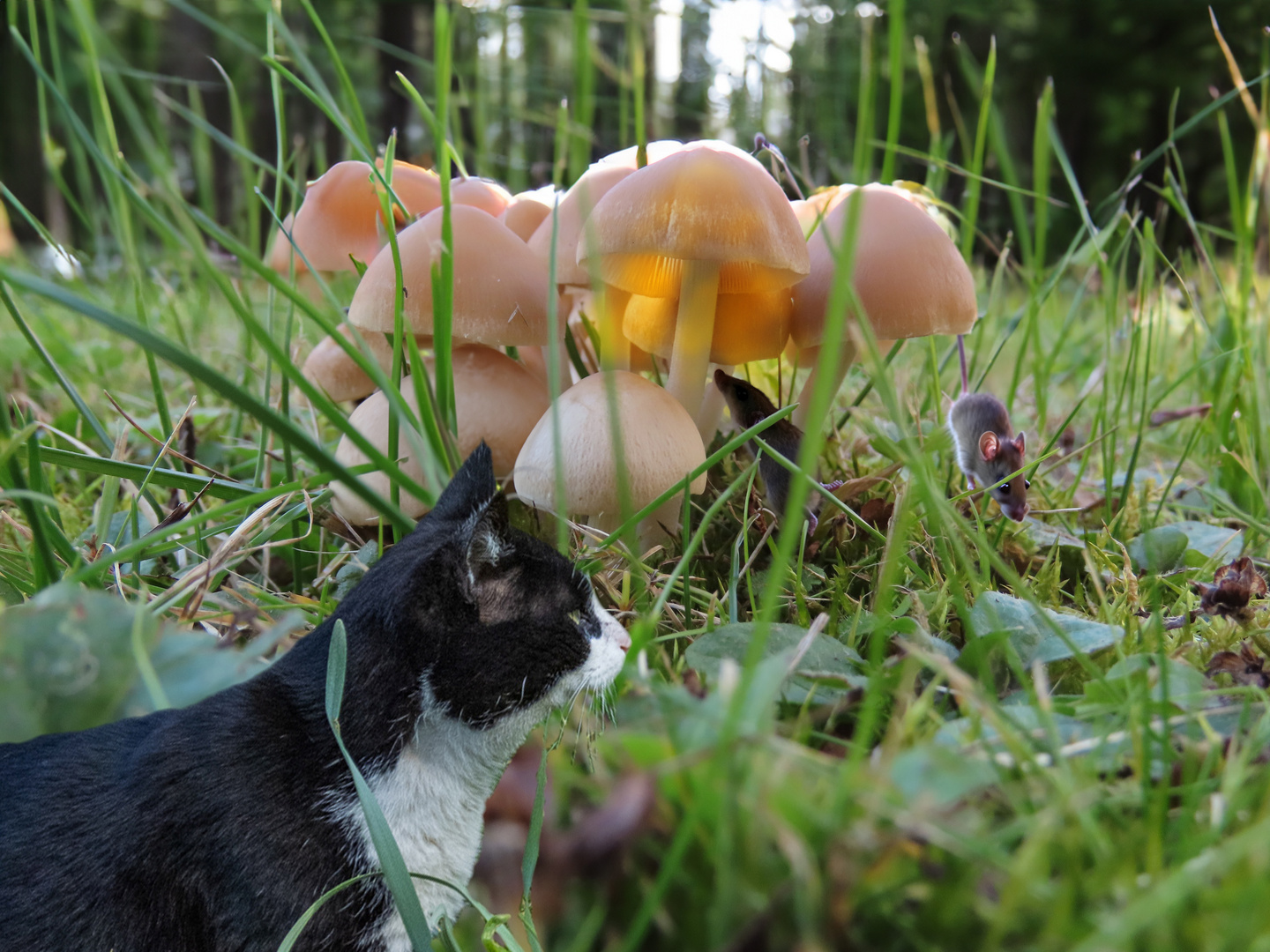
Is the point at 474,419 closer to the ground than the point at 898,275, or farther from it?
closer to the ground

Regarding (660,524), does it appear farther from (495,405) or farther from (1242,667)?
(1242,667)

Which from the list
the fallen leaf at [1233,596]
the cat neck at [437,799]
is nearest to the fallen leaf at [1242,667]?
the fallen leaf at [1233,596]

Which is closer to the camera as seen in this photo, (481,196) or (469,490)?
(469,490)

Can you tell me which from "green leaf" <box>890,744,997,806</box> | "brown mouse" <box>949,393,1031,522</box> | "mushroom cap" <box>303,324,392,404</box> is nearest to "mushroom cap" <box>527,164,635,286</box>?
"mushroom cap" <box>303,324,392,404</box>

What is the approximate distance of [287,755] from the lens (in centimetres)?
89

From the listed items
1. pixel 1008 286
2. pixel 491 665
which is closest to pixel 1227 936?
pixel 491 665

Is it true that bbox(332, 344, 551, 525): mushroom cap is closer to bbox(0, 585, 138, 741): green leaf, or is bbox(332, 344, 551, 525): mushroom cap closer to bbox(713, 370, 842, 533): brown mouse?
bbox(713, 370, 842, 533): brown mouse

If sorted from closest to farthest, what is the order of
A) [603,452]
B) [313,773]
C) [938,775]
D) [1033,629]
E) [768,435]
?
[938,775] → [313,773] → [1033,629] → [603,452] → [768,435]

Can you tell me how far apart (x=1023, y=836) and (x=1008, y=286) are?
17.6 ft

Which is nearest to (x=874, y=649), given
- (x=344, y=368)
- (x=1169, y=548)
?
(x=1169, y=548)

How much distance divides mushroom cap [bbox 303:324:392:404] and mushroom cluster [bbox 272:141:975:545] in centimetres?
2

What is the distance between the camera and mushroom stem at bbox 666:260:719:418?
1394 millimetres

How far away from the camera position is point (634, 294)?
169cm

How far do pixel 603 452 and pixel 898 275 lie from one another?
0.55m
